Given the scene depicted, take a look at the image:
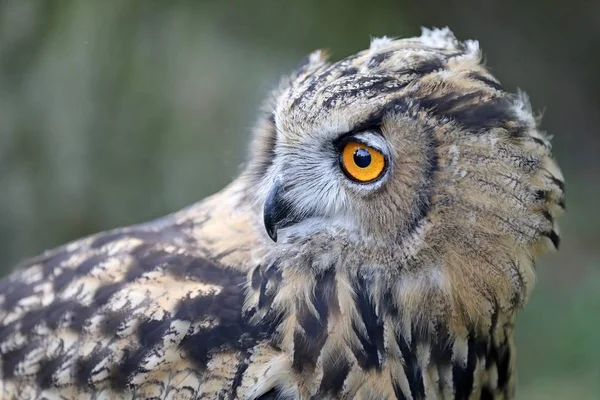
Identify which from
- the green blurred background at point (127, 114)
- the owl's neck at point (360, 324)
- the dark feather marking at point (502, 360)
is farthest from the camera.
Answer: the green blurred background at point (127, 114)

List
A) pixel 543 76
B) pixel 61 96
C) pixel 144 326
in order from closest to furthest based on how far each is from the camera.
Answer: pixel 144 326 < pixel 61 96 < pixel 543 76

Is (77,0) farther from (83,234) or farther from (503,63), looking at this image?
(503,63)

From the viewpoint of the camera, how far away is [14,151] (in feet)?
12.9

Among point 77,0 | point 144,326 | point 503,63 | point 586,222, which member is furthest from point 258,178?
point 503,63

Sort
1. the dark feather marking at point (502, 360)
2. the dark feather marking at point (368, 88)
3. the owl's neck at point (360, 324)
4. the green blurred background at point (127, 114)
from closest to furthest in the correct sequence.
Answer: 1. the dark feather marking at point (368, 88)
2. the owl's neck at point (360, 324)
3. the dark feather marking at point (502, 360)
4. the green blurred background at point (127, 114)

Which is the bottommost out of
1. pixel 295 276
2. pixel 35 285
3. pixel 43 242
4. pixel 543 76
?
pixel 43 242

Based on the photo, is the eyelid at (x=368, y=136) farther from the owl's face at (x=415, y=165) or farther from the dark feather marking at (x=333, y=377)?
the dark feather marking at (x=333, y=377)

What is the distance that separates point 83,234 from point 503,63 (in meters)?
4.09

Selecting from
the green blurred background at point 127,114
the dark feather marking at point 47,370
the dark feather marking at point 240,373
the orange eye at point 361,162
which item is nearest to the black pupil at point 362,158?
the orange eye at point 361,162

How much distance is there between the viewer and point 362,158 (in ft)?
4.14

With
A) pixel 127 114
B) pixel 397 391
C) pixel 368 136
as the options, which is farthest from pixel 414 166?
pixel 127 114

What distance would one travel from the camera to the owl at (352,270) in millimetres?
1253

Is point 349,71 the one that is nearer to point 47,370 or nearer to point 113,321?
point 113,321

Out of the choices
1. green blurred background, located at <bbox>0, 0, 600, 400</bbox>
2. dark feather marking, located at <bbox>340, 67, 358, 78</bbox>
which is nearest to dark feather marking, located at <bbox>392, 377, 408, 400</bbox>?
dark feather marking, located at <bbox>340, 67, 358, 78</bbox>
